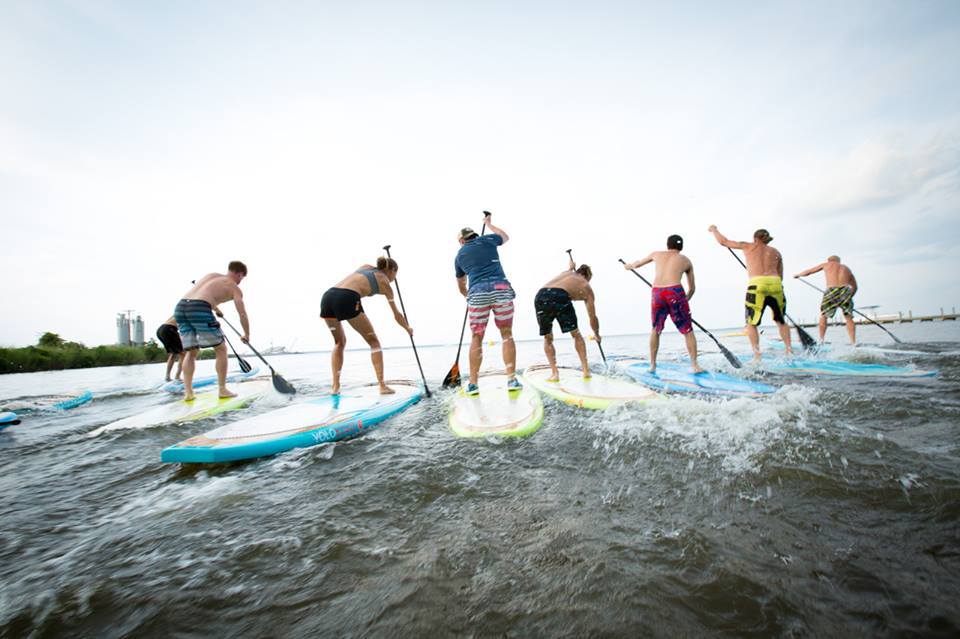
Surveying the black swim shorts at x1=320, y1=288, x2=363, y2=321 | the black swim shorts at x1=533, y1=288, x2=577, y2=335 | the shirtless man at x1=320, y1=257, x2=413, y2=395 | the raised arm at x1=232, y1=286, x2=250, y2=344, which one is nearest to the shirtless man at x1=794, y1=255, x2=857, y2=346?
the black swim shorts at x1=533, y1=288, x2=577, y2=335

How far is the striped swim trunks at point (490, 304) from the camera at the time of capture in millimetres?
4898

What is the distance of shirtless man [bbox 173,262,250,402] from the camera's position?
5.58 meters

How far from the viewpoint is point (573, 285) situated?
5910mm

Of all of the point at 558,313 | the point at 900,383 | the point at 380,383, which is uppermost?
the point at 558,313

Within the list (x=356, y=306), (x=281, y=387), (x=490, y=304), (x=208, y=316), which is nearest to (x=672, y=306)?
(x=490, y=304)

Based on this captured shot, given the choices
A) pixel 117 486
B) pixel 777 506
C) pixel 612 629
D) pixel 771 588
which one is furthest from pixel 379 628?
pixel 117 486

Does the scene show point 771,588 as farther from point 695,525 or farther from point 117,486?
point 117,486

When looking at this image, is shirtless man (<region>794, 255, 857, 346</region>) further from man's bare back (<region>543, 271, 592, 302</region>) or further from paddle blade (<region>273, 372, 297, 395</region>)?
paddle blade (<region>273, 372, 297, 395</region>)

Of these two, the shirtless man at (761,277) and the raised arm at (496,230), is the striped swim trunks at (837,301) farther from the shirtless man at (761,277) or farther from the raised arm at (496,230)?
the raised arm at (496,230)

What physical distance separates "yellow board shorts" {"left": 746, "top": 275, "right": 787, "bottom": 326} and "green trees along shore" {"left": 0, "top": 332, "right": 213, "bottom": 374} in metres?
26.7

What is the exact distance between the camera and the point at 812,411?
336 centimetres

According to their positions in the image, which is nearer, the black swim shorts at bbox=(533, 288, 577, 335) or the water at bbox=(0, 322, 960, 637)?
the water at bbox=(0, 322, 960, 637)

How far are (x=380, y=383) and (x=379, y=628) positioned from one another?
4508mm

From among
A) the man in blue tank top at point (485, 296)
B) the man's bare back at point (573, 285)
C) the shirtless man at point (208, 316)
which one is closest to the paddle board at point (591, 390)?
the man in blue tank top at point (485, 296)
